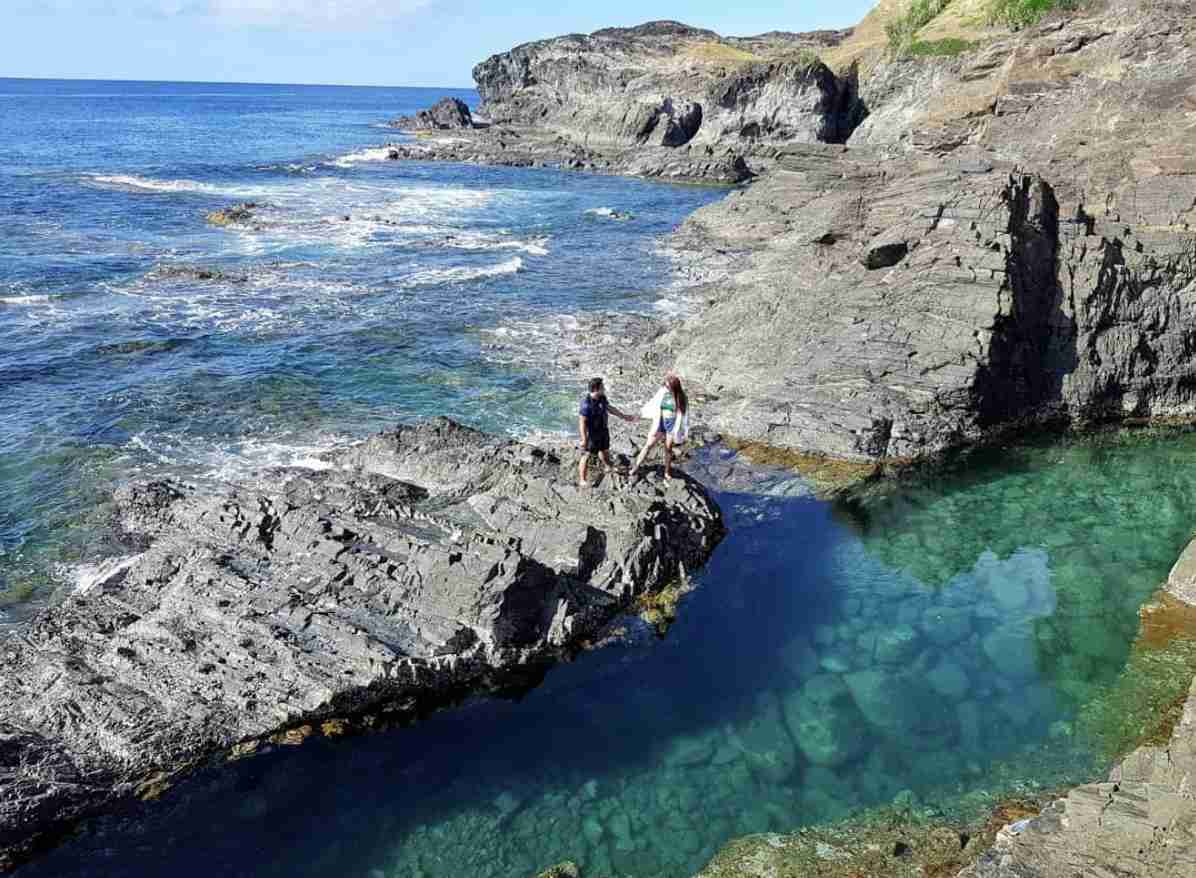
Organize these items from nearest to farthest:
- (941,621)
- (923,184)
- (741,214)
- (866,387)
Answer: (941,621) → (866,387) → (923,184) → (741,214)

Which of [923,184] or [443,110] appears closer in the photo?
[923,184]

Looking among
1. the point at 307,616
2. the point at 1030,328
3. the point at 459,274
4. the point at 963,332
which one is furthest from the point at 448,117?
the point at 307,616

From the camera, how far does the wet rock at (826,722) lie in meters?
13.3

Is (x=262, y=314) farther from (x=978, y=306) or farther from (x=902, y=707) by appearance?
(x=902, y=707)

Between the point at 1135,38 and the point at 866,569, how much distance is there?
30.1 metres

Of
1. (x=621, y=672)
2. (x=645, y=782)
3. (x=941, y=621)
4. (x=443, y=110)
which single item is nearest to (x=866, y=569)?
(x=941, y=621)

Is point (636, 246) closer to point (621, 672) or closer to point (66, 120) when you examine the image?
point (621, 672)

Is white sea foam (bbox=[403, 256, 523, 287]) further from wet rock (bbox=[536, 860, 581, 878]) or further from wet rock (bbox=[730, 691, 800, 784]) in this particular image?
wet rock (bbox=[536, 860, 581, 878])

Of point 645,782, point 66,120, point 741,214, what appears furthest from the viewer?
point 66,120

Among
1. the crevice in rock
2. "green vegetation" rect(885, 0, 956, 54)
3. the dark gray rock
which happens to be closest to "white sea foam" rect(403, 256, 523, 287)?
the crevice in rock

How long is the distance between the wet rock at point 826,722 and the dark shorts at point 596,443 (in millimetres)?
6165

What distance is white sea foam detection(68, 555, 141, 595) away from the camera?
17219 millimetres

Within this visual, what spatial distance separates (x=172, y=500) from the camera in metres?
19.5

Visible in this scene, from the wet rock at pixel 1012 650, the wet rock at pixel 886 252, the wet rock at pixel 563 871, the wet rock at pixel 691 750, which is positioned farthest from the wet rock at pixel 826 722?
the wet rock at pixel 886 252
